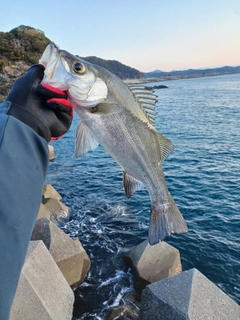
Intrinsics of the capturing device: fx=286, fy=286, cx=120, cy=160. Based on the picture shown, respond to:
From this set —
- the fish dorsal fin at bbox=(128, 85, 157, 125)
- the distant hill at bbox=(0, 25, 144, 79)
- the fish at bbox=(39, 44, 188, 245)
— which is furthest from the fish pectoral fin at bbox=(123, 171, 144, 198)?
the distant hill at bbox=(0, 25, 144, 79)

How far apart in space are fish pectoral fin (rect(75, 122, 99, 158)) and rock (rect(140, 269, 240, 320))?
129 inches

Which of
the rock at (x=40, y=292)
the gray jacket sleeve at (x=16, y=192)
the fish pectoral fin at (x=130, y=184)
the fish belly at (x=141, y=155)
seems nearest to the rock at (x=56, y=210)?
the rock at (x=40, y=292)

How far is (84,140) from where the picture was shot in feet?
12.9

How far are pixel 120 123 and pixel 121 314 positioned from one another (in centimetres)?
513

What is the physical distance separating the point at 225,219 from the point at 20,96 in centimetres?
1103

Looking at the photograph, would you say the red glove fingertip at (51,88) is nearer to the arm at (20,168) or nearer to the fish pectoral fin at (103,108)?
the arm at (20,168)

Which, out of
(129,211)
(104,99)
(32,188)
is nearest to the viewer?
(32,188)

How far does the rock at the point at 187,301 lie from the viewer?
196 inches

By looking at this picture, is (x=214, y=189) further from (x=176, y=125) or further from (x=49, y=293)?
(x=176, y=125)

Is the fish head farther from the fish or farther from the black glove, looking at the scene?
the black glove

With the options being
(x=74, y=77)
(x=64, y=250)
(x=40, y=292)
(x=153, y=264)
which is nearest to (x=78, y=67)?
(x=74, y=77)

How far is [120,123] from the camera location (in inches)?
142

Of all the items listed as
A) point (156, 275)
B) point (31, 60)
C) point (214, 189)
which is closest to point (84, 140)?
point (156, 275)

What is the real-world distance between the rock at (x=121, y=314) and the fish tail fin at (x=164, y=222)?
144 inches
